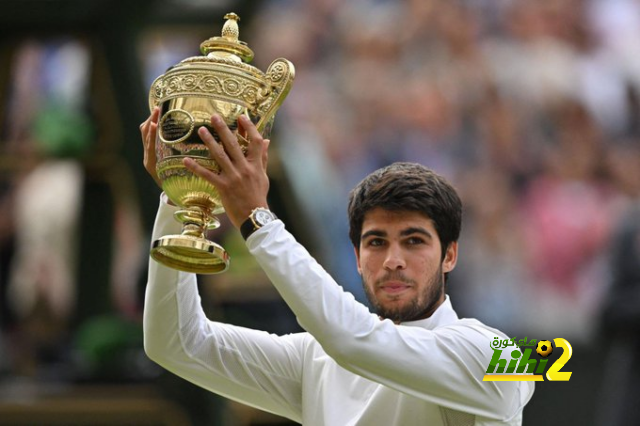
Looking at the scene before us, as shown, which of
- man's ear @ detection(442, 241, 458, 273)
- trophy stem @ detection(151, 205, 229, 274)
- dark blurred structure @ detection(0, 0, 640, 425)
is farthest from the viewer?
dark blurred structure @ detection(0, 0, 640, 425)

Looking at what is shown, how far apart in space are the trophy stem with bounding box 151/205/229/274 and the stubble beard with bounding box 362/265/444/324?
0.41 m

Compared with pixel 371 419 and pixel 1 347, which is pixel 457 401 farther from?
pixel 1 347

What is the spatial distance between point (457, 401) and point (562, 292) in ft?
16.8

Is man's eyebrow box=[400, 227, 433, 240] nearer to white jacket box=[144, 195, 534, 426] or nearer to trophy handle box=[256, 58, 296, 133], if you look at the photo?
white jacket box=[144, 195, 534, 426]

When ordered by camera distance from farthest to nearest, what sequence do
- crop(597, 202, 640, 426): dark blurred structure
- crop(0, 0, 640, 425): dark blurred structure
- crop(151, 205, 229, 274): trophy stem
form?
1. crop(0, 0, 640, 425): dark blurred structure
2. crop(597, 202, 640, 426): dark blurred structure
3. crop(151, 205, 229, 274): trophy stem

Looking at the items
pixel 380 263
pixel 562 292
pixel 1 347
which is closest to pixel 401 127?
pixel 562 292

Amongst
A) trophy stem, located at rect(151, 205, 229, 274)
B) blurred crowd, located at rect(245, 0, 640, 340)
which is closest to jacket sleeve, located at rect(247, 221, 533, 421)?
trophy stem, located at rect(151, 205, 229, 274)

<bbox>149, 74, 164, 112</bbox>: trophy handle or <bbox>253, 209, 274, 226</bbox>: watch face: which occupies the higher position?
<bbox>149, 74, 164, 112</bbox>: trophy handle

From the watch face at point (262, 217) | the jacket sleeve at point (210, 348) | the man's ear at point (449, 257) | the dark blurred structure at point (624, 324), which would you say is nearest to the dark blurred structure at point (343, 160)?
the dark blurred structure at point (624, 324)

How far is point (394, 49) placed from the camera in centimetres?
991

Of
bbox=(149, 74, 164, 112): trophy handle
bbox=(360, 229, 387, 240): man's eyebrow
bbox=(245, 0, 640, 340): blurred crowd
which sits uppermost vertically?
bbox=(245, 0, 640, 340): blurred crowd

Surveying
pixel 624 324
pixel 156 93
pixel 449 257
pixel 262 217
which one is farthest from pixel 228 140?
pixel 624 324

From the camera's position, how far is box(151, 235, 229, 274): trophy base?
3223 millimetres

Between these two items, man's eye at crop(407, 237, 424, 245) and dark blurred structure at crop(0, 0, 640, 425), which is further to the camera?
dark blurred structure at crop(0, 0, 640, 425)
